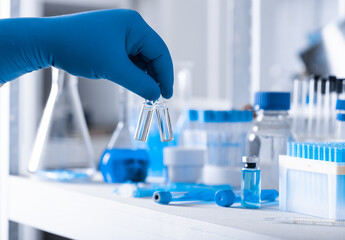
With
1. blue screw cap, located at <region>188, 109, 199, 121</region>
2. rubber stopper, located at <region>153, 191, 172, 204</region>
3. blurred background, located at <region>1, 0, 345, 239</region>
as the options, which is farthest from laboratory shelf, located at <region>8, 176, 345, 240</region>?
blurred background, located at <region>1, 0, 345, 239</region>

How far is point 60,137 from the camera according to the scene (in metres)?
1.29

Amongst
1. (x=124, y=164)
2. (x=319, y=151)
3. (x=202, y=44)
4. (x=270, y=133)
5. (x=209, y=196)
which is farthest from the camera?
(x=202, y=44)

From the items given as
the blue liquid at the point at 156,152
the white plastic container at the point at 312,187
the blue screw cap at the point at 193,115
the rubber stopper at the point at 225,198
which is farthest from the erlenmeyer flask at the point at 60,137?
the white plastic container at the point at 312,187

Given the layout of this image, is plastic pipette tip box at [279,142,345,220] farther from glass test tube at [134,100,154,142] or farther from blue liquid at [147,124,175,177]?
blue liquid at [147,124,175,177]

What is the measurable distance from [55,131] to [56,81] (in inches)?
4.9

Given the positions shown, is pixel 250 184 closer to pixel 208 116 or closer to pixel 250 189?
pixel 250 189

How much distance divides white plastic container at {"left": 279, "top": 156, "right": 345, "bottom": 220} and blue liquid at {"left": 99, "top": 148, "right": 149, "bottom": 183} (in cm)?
39

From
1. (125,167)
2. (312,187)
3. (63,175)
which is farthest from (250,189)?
(63,175)

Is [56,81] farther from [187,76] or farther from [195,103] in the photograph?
[195,103]

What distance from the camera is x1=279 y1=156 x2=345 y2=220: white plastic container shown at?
0.81 metres

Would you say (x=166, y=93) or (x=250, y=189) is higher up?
(x=166, y=93)

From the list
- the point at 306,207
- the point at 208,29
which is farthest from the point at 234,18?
the point at 208,29

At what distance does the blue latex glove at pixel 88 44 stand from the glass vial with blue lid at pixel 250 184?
0.21 metres

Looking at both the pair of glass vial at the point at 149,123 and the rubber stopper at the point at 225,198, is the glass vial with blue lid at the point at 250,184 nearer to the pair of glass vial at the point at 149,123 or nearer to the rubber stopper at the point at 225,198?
the rubber stopper at the point at 225,198
